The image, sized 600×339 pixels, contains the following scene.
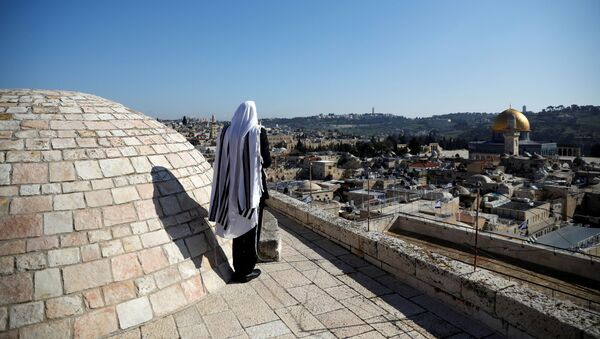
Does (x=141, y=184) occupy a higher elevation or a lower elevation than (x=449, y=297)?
higher

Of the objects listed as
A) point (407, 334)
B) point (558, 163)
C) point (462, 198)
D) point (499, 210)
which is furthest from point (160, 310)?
point (558, 163)

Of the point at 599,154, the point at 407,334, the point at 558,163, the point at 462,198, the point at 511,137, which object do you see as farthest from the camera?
the point at 599,154

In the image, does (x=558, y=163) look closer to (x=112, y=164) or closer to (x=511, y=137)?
(x=511, y=137)

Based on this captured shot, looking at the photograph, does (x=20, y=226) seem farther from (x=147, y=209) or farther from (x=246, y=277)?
(x=246, y=277)

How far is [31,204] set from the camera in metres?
3.43

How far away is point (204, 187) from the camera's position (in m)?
5.00

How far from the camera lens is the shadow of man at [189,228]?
4109 millimetres

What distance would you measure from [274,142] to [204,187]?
9759 cm

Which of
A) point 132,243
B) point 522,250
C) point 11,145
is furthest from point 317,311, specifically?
point 522,250

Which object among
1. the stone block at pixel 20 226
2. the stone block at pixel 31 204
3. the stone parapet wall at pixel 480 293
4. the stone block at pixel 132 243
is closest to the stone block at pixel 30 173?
the stone block at pixel 31 204

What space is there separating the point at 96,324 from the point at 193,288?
94 centimetres

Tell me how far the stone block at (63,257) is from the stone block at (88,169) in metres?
0.76

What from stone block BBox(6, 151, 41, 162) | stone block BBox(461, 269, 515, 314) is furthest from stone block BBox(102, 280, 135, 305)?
Answer: stone block BBox(461, 269, 515, 314)

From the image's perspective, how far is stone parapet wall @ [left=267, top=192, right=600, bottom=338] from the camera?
2982mm
